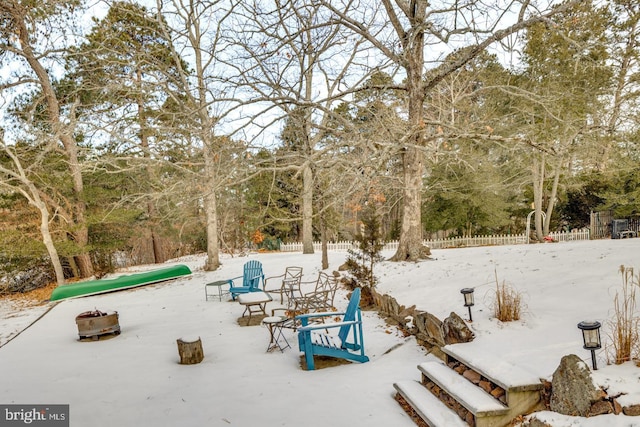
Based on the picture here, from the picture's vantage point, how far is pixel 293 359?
4.99 m

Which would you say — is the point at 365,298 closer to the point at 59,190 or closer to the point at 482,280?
the point at 482,280

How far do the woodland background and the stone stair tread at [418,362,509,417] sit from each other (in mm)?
3487

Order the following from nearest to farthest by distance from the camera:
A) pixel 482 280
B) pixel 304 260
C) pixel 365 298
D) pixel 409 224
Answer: pixel 482 280
pixel 365 298
pixel 409 224
pixel 304 260

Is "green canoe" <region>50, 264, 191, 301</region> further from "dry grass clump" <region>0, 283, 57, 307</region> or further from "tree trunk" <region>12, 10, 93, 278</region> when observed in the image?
"tree trunk" <region>12, 10, 93, 278</region>

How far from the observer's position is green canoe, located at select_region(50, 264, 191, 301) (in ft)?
34.2

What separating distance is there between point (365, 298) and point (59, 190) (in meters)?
12.3

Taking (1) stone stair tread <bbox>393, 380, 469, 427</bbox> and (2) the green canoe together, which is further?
(2) the green canoe

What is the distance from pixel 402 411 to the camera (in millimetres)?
3402

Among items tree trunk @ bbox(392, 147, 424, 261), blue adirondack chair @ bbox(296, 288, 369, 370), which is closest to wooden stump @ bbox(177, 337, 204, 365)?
blue adirondack chair @ bbox(296, 288, 369, 370)

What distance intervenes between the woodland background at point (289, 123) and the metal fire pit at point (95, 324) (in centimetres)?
269

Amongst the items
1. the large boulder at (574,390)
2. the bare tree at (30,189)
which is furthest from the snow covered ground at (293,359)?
the bare tree at (30,189)

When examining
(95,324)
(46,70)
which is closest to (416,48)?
(95,324)

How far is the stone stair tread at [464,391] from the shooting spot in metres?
2.79

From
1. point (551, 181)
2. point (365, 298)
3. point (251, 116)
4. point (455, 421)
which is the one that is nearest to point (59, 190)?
point (251, 116)
